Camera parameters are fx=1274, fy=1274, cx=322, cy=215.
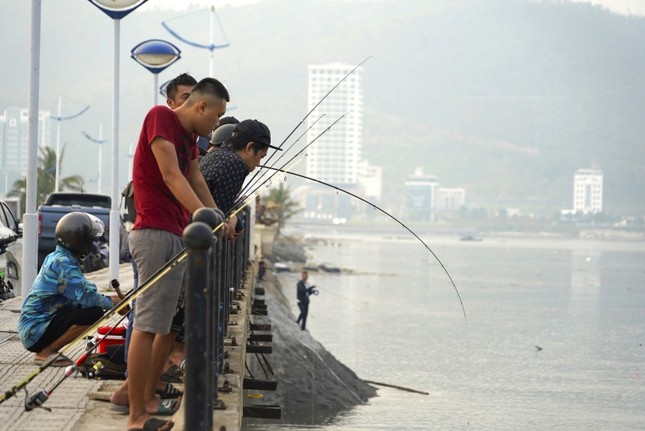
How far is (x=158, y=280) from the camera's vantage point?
5.26 meters

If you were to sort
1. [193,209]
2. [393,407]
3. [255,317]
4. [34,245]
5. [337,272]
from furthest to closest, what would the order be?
[337,272], [393,407], [255,317], [34,245], [193,209]

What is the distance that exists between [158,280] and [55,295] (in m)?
2.21

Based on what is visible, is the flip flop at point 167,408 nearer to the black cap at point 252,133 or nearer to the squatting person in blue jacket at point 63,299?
the black cap at point 252,133

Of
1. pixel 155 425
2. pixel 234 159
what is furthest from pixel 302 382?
pixel 155 425

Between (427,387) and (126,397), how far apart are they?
89.5ft

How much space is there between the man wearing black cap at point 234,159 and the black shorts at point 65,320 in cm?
115

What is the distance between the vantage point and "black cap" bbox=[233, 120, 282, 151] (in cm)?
662

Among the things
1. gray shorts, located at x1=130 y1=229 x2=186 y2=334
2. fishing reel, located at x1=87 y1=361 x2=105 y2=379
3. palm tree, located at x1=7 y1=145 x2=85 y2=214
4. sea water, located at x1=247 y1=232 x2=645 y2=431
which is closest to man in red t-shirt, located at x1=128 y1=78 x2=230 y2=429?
gray shorts, located at x1=130 y1=229 x2=186 y2=334

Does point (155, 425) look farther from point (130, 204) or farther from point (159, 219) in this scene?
point (130, 204)

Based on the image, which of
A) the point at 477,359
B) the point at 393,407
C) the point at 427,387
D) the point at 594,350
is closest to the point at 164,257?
the point at 393,407

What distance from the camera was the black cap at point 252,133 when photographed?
21.7 ft

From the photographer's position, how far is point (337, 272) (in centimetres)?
A: 9838

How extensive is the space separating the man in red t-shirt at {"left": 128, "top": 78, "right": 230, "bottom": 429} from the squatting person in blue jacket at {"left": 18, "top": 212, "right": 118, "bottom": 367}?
1776 millimetres

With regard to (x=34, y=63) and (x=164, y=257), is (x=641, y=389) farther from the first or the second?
(x=164, y=257)
